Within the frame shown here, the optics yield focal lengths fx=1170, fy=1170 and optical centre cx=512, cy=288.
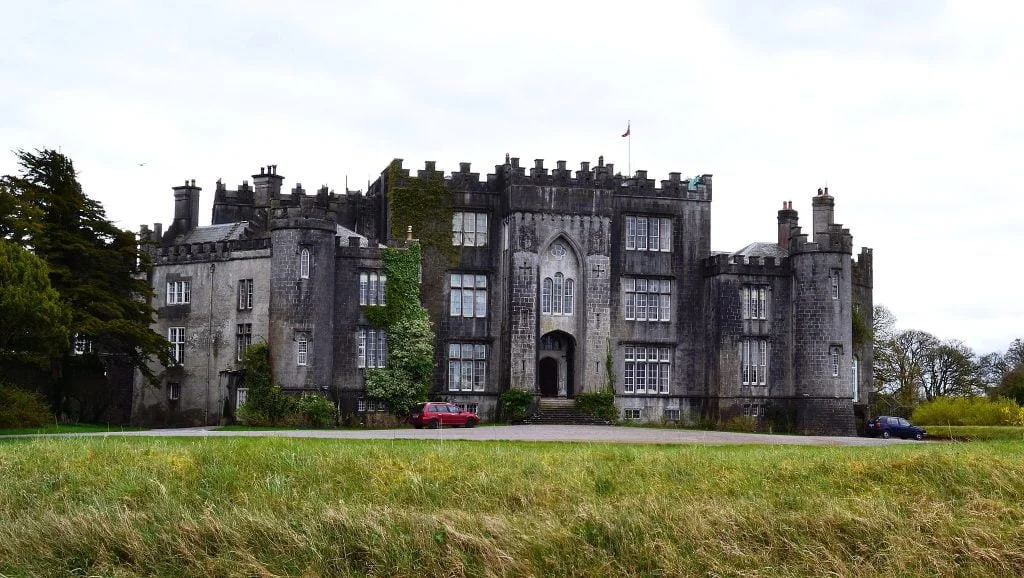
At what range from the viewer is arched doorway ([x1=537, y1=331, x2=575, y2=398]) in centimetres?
4572

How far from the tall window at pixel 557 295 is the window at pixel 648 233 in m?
3.02

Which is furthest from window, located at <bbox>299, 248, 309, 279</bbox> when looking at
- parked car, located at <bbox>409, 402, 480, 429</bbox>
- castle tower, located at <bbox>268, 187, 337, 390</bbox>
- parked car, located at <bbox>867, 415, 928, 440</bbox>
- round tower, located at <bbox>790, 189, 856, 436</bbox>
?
parked car, located at <bbox>867, 415, 928, 440</bbox>

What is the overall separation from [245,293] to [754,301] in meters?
19.8

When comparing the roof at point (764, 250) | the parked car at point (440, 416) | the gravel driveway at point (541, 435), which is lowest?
the gravel driveway at point (541, 435)

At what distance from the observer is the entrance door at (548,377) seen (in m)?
Result: 46.2

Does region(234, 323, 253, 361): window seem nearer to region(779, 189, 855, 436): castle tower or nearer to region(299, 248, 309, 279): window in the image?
region(299, 248, 309, 279): window

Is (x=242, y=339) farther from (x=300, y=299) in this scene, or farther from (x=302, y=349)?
(x=300, y=299)

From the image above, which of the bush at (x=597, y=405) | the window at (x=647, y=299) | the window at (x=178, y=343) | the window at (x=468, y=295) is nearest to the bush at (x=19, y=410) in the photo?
the window at (x=178, y=343)

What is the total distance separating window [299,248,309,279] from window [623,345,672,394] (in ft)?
42.1

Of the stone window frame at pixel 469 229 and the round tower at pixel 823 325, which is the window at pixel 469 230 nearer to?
the stone window frame at pixel 469 229

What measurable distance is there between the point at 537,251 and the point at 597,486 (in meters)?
25.7

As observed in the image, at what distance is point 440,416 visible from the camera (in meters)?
39.5

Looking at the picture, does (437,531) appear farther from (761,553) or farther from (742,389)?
(742,389)

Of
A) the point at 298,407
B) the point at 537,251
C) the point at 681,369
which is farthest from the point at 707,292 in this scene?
the point at 298,407
